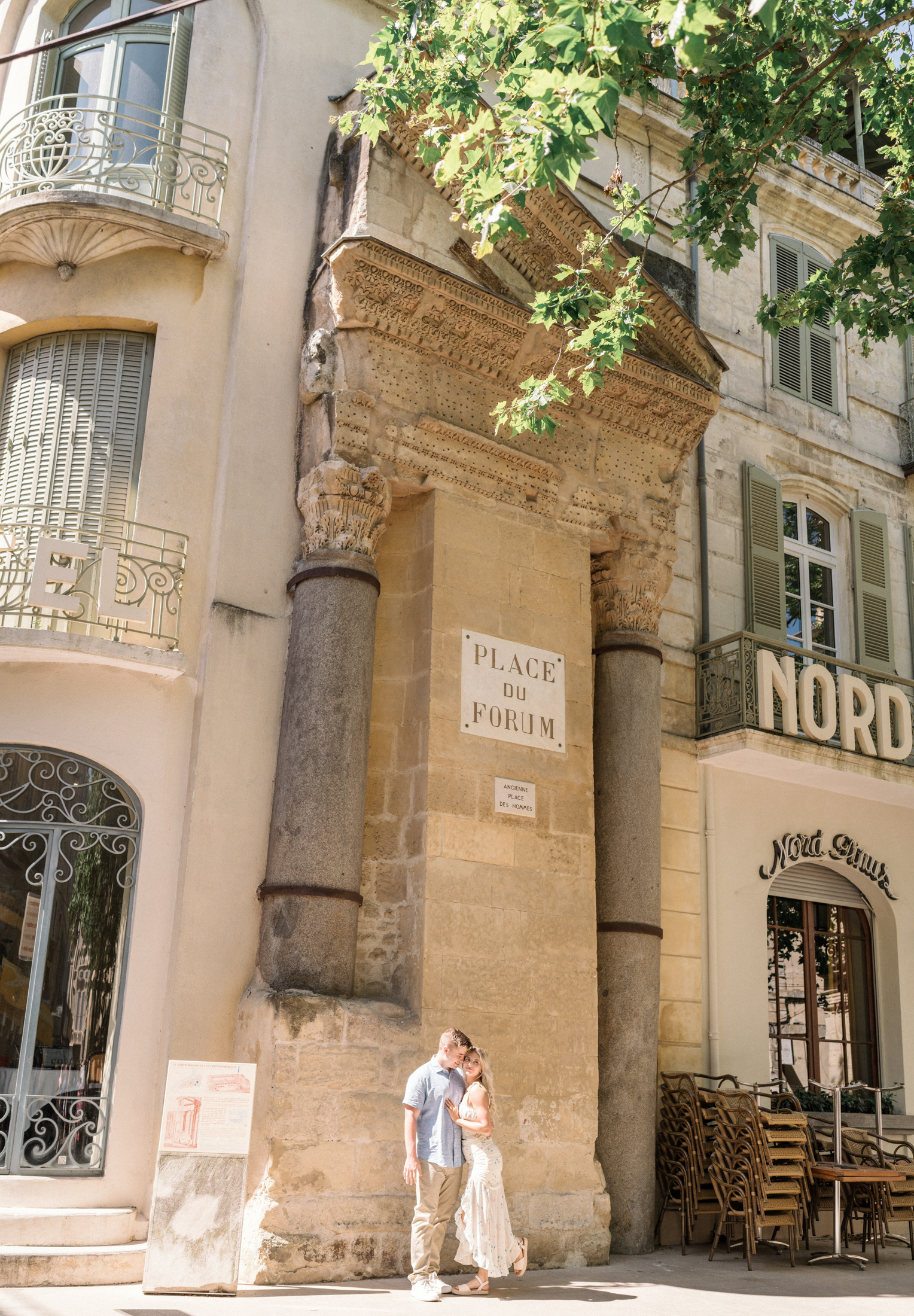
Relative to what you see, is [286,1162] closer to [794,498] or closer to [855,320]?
[855,320]

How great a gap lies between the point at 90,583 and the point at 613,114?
4.89 metres

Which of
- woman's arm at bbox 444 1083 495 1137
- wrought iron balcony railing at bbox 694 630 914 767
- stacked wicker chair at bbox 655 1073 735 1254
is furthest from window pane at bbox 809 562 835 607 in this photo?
woman's arm at bbox 444 1083 495 1137

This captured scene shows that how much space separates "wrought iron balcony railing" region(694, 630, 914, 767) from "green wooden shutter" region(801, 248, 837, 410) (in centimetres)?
357

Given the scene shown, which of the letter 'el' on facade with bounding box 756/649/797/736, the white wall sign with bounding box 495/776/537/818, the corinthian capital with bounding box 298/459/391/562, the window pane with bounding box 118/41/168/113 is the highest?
the window pane with bounding box 118/41/168/113

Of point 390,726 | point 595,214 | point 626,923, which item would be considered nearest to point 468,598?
point 390,726

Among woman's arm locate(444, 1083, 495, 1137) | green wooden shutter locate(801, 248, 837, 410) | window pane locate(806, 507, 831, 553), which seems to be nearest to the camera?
woman's arm locate(444, 1083, 495, 1137)

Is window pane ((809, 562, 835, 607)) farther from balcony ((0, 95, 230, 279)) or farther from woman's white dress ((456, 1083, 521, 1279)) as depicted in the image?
woman's white dress ((456, 1083, 521, 1279))

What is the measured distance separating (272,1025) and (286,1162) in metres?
0.80

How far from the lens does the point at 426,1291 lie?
23.3ft

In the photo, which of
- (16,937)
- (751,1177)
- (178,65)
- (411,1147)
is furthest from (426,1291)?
(178,65)

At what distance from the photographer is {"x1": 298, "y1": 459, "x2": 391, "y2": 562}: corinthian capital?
9.20m

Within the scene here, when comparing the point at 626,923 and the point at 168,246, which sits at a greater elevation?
the point at 168,246

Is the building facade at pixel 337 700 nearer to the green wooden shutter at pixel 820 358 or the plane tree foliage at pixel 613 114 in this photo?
the plane tree foliage at pixel 613 114

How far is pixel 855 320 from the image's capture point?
973cm
